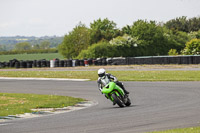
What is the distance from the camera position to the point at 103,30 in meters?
118

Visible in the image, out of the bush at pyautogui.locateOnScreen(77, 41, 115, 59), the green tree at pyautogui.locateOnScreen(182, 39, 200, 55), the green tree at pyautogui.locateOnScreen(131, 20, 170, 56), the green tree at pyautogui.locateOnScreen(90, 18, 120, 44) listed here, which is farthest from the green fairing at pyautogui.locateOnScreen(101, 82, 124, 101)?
the green tree at pyautogui.locateOnScreen(90, 18, 120, 44)

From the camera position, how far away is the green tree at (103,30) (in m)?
103

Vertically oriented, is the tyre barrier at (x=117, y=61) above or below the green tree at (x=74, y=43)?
below

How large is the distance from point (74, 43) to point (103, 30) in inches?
1102

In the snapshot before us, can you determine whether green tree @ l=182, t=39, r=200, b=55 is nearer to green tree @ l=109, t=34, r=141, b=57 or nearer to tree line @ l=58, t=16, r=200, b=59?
tree line @ l=58, t=16, r=200, b=59

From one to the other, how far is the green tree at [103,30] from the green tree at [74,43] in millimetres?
9246

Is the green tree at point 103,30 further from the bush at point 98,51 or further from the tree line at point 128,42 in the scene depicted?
the bush at point 98,51

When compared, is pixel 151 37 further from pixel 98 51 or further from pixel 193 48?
pixel 193 48

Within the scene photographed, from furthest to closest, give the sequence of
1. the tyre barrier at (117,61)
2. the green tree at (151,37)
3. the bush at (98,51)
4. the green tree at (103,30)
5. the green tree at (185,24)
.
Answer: the green tree at (185,24)
the green tree at (103,30)
the green tree at (151,37)
the bush at (98,51)
the tyre barrier at (117,61)

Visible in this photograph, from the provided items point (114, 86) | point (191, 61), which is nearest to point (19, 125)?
point (114, 86)

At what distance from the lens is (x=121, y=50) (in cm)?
7744

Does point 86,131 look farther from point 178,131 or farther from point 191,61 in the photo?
point 191,61

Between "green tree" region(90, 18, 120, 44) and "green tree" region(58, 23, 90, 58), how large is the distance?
30.3ft

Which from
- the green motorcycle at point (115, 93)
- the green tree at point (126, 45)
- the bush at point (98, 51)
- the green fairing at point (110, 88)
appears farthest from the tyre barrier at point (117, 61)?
the green fairing at point (110, 88)
